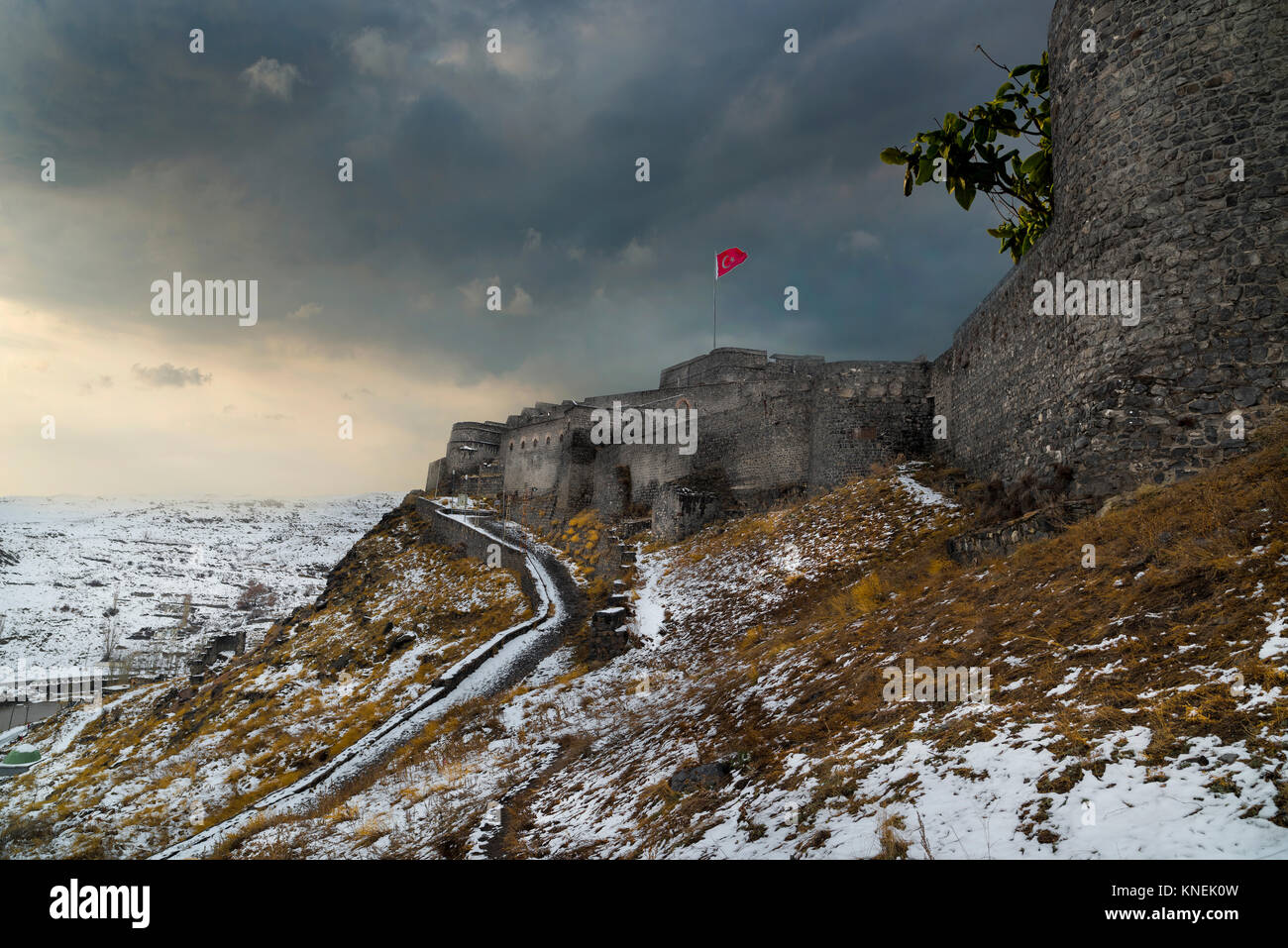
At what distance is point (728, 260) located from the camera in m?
35.6

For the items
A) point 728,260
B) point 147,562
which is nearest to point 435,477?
point 728,260

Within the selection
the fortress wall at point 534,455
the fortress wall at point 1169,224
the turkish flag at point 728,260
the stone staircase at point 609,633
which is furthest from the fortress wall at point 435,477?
the fortress wall at point 1169,224

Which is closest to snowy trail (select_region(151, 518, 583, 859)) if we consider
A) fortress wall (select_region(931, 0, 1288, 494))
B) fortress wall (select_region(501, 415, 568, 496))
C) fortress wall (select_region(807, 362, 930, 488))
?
fortress wall (select_region(807, 362, 930, 488))

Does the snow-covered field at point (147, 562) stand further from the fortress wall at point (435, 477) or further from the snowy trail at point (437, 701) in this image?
the snowy trail at point (437, 701)

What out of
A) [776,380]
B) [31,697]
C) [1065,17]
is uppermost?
[1065,17]

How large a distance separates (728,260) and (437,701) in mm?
27998

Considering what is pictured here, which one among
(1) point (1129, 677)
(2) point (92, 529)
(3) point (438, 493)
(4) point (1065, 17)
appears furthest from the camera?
(2) point (92, 529)

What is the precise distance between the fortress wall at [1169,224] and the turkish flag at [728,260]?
24.2m

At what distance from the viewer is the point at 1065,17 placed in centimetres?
1123

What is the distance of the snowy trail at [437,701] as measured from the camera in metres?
12.8

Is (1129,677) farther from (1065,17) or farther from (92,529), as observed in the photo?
(92,529)
